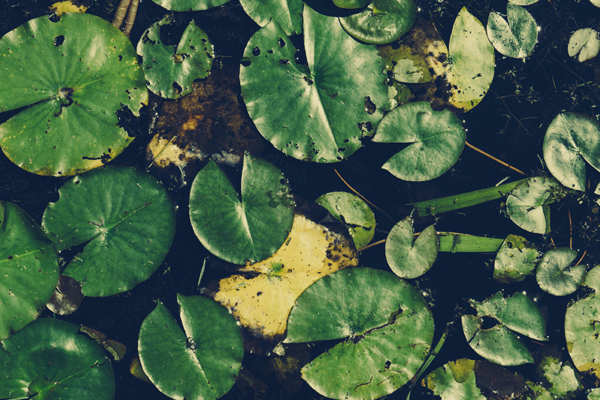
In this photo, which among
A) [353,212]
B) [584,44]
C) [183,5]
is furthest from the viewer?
[584,44]

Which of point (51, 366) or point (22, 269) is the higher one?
point (22, 269)

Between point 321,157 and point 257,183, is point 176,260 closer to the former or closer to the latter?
point 257,183

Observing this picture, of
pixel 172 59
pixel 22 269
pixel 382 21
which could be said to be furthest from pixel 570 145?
pixel 22 269

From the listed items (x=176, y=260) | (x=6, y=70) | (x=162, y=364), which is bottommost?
(x=162, y=364)

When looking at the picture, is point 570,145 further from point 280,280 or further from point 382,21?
point 280,280

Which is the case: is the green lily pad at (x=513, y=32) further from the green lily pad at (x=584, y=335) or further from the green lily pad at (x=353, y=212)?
the green lily pad at (x=584, y=335)

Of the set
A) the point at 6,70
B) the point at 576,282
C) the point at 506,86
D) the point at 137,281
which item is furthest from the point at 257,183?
the point at 576,282

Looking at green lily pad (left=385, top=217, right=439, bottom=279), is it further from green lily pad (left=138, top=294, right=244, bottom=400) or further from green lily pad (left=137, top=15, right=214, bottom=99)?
green lily pad (left=137, top=15, right=214, bottom=99)
